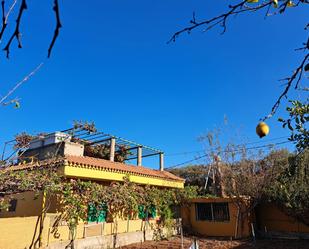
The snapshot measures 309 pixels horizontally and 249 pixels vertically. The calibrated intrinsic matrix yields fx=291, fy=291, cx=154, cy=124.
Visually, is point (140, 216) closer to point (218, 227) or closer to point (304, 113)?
point (218, 227)

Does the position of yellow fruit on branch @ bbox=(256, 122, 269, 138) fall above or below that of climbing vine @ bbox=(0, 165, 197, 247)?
below

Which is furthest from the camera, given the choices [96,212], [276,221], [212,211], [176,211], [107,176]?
[176,211]

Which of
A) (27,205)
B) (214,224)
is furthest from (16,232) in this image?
(214,224)

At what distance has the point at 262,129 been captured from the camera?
2201mm

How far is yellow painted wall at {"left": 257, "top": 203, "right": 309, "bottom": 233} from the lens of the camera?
15.3m

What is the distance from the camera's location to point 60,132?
17.9m

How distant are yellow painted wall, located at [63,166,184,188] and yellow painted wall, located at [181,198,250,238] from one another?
1952 mm

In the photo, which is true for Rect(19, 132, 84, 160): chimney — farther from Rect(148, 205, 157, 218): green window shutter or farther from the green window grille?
Rect(148, 205, 157, 218): green window shutter

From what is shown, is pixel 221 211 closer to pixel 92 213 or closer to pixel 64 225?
pixel 92 213

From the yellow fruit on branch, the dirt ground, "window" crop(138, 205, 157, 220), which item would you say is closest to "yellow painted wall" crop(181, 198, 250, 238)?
the dirt ground

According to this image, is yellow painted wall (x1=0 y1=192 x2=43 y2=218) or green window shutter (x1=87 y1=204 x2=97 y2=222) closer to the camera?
yellow painted wall (x1=0 y1=192 x2=43 y2=218)

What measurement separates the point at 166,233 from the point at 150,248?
3902 millimetres

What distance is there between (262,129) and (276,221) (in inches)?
636

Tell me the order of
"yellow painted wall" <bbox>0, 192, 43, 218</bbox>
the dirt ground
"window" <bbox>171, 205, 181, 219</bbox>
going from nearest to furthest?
the dirt ground
"yellow painted wall" <bbox>0, 192, 43, 218</bbox>
"window" <bbox>171, 205, 181, 219</bbox>
